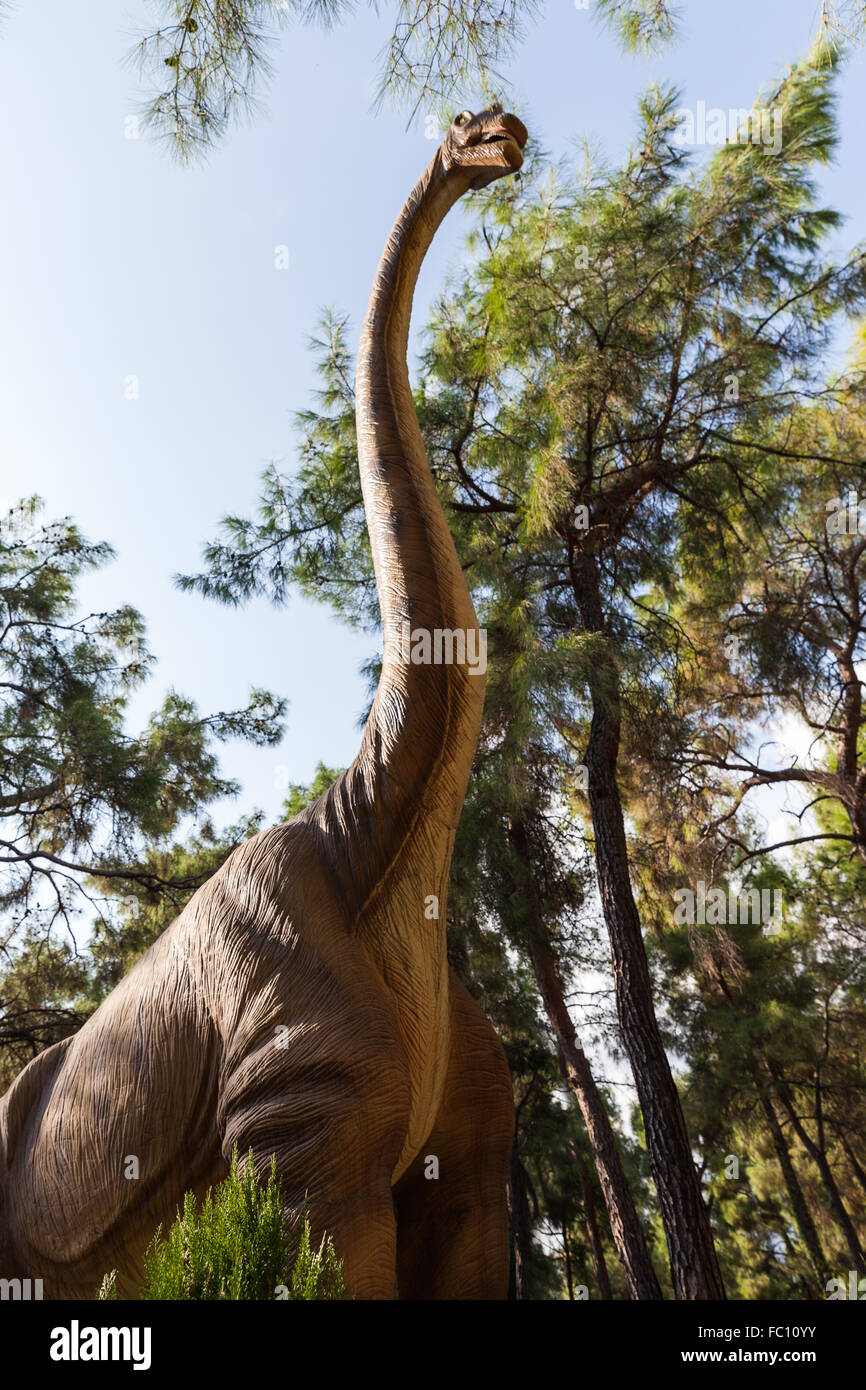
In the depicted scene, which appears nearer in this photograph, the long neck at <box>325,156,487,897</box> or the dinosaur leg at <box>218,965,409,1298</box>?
the dinosaur leg at <box>218,965,409,1298</box>

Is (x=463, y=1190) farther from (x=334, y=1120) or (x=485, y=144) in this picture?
(x=485, y=144)

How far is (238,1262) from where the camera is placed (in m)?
1.77

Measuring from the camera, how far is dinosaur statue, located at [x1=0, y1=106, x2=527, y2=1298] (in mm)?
2420

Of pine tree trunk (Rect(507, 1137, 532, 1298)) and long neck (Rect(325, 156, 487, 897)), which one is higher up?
long neck (Rect(325, 156, 487, 897))

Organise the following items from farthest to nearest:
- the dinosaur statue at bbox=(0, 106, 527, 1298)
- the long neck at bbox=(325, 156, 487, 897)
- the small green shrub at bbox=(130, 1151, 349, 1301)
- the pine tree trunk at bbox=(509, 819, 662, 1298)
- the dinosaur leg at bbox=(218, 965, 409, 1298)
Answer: the pine tree trunk at bbox=(509, 819, 662, 1298)
the long neck at bbox=(325, 156, 487, 897)
the dinosaur statue at bbox=(0, 106, 527, 1298)
the dinosaur leg at bbox=(218, 965, 409, 1298)
the small green shrub at bbox=(130, 1151, 349, 1301)

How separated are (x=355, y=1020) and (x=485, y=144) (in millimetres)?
2496

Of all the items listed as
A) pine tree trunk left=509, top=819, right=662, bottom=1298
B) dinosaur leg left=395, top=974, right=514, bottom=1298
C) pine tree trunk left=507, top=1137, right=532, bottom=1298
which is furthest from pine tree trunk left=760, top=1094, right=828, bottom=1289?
dinosaur leg left=395, top=974, right=514, bottom=1298

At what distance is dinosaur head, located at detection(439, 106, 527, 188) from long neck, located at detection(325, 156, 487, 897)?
2.70 feet

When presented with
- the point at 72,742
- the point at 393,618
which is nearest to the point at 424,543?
the point at 393,618

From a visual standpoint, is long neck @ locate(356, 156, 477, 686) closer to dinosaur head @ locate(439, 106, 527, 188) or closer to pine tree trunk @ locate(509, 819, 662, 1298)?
dinosaur head @ locate(439, 106, 527, 188)

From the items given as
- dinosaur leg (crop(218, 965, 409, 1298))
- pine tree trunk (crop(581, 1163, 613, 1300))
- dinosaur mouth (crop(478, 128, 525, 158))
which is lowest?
pine tree trunk (crop(581, 1163, 613, 1300))

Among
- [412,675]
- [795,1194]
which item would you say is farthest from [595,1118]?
[795,1194]

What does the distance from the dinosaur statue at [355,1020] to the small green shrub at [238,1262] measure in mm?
414
